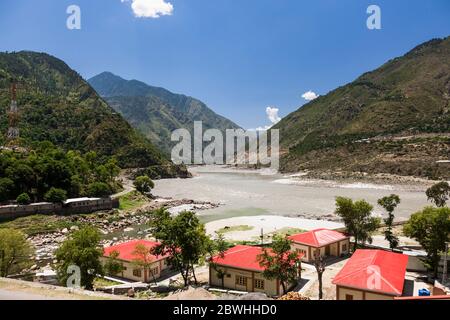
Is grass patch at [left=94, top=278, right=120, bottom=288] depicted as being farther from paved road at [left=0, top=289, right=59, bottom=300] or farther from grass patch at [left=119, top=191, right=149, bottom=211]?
grass patch at [left=119, top=191, right=149, bottom=211]

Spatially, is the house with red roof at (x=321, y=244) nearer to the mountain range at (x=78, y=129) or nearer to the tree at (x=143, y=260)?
the tree at (x=143, y=260)

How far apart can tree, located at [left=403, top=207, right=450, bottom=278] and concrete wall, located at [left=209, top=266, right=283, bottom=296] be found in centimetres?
1286

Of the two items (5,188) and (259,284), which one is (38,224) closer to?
(5,188)

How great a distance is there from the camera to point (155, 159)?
171m

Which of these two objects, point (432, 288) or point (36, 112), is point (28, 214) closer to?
point (432, 288)

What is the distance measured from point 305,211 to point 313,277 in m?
41.9

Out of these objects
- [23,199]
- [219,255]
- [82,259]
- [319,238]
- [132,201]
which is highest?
[82,259]

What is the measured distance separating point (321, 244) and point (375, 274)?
38.3 ft

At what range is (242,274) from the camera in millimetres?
28188

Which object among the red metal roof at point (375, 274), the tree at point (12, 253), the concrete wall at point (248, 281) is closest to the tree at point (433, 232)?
the red metal roof at point (375, 274)

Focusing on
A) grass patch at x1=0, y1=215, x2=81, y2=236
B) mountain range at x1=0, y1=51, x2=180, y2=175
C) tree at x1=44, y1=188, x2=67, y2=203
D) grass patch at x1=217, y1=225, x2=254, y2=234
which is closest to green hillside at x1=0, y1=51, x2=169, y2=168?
mountain range at x1=0, y1=51, x2=180, y2=175

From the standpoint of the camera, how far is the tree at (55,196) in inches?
2557

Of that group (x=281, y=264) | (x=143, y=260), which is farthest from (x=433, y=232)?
(x=143, y=260)
